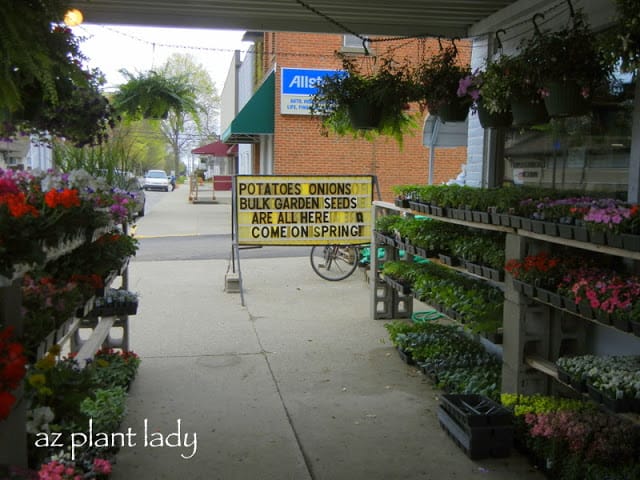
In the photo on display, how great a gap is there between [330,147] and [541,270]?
42.7ft

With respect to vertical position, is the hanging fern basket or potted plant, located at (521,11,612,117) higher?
potted plant, located at (521,11,612,117)

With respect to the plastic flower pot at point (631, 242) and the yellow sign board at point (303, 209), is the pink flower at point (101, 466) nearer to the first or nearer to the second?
the plastic flower pot at point (631, 242)

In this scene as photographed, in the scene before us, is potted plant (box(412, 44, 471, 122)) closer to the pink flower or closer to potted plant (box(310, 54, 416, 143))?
potted plant (box(310, 54, 416, 143))

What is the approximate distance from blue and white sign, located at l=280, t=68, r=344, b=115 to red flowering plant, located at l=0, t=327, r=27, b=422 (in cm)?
1433

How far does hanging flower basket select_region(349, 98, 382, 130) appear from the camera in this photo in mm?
5880

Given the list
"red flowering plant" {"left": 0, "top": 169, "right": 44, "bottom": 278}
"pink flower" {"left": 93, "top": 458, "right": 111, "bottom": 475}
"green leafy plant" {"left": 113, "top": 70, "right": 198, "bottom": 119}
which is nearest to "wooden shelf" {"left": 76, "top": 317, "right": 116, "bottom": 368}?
"pink flower" {"left": 93, "top": 458, "right": 111, "bottom": 475}

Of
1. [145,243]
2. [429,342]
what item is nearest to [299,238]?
[429,342]

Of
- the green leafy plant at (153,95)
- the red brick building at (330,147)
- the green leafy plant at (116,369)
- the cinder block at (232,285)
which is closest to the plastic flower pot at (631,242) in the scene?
the green leafy plant at (116,369)

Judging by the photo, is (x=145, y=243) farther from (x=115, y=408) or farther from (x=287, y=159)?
(x=115, y=408)

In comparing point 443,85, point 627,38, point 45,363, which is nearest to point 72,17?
point 45,363

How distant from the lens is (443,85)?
5590 mm

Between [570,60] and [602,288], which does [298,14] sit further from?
[602,288]

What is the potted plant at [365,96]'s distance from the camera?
5.80 metres

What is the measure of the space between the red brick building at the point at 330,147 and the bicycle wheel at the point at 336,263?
5.09m
